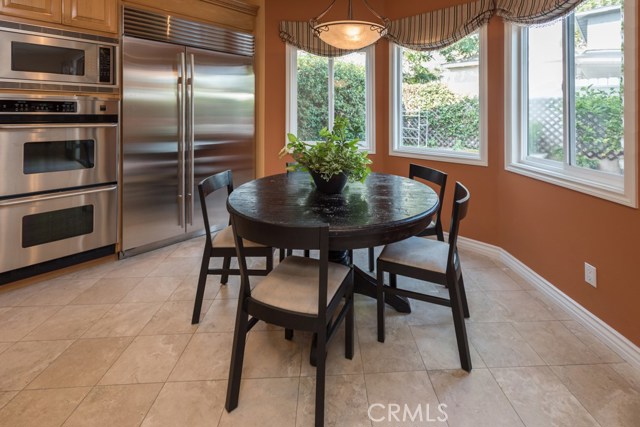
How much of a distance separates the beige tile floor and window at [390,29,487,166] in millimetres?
1542

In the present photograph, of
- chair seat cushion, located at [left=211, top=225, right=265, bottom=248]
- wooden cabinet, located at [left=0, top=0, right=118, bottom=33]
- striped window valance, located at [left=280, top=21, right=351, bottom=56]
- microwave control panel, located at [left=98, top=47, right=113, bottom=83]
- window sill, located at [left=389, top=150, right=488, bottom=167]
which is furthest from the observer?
striped window valance, located at [left=280, top=21, right=351, bottom=56]

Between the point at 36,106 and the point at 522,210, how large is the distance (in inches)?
142

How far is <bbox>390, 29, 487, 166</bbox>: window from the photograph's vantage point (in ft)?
11.2

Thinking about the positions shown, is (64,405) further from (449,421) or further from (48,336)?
(449,421)

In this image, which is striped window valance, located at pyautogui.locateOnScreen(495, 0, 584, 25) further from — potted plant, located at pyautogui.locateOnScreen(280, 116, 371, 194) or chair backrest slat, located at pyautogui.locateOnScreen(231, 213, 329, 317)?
chair backrest slat, located at pyautogui.locateOnScreen(231, 213, 329, 317)

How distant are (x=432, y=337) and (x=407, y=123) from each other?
2.53 metres

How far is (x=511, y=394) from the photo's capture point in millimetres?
1641

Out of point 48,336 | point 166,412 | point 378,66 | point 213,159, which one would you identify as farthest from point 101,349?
point 378,66

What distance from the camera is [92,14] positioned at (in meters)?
2.92

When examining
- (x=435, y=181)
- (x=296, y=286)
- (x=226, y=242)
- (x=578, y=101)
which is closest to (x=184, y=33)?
(x=226, y=242)

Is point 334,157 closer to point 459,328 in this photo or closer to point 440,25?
point 459,328

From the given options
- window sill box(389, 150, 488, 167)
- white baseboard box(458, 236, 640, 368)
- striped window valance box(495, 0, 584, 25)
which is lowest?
white baseboard box(458, 236, 640, 368)

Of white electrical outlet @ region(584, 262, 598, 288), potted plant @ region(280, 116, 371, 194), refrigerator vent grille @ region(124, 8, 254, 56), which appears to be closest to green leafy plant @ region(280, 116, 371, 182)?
potted plant @ region(280, 116, 371, 194)

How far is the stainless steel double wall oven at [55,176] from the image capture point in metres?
2.62
